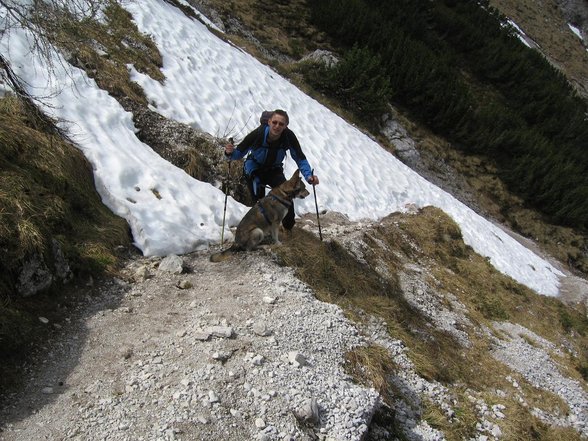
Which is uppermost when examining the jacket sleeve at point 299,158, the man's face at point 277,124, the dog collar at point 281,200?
the man's face at point 277,124

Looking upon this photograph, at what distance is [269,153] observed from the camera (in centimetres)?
712

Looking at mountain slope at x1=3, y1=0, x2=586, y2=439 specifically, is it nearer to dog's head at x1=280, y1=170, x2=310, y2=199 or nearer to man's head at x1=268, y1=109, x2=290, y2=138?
dog's head at x1=280, y1=170, x2=310, y2=199

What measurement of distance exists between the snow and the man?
3.64 feet

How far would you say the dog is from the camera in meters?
6.68

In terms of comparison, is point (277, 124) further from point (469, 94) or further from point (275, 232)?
point (469, 94)

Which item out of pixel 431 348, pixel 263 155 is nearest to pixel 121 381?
pixel 263 155

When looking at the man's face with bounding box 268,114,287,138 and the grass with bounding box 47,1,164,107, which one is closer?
the man's face with bounding box 268,114,287,138

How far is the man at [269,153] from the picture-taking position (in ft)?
21.9

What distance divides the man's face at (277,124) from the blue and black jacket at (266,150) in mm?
258

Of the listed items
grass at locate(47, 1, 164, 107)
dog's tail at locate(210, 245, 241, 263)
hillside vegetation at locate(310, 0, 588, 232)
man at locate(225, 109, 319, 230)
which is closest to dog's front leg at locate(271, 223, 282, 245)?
man at locate(225, 109, 319, 230)

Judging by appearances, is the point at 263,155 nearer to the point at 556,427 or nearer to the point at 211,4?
the point at 556,427

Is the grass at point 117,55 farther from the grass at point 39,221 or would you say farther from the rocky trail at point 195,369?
the rocky trail at point 195,369

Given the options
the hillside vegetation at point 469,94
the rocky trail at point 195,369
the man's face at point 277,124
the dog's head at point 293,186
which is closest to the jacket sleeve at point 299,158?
the dog's head at point 293,186

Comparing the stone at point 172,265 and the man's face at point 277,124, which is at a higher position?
the man's face at point 277,124
